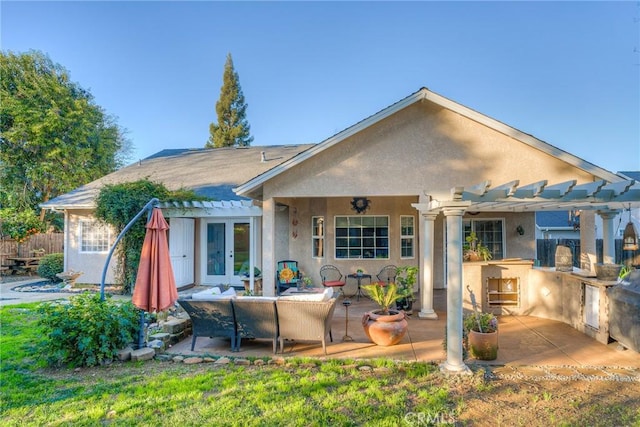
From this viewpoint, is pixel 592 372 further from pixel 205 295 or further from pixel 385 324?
pixel 205 295

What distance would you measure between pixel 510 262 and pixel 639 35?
11.2 metres

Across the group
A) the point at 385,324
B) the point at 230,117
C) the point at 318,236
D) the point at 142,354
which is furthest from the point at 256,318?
the point at 230,117

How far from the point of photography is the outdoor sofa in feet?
18.4

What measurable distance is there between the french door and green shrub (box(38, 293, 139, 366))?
6.28 metres

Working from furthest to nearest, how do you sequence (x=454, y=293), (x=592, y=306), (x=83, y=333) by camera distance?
(x=592, y=306)
(x=83, y=333)
(x=454, y=293)

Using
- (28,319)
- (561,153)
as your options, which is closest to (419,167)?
(561,153)

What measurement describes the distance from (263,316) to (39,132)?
75.4 feet

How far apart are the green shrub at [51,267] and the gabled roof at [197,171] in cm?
250

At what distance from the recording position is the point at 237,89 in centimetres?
3584

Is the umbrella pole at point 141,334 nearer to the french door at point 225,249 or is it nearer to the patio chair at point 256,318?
the patio chair at point 256,318

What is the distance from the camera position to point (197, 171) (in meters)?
14.6

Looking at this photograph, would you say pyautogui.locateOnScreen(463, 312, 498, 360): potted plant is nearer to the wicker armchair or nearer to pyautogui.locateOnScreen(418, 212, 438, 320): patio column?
the wicker armchair

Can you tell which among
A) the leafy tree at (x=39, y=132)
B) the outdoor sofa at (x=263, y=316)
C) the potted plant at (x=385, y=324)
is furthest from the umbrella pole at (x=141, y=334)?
the leafy tree at (x=39, y=132)

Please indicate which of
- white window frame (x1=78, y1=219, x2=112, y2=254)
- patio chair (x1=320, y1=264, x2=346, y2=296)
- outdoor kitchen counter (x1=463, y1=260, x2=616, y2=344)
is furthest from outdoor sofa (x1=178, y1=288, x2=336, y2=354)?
white window frame (x1=78, y1=219, x2=112, y2=254)
